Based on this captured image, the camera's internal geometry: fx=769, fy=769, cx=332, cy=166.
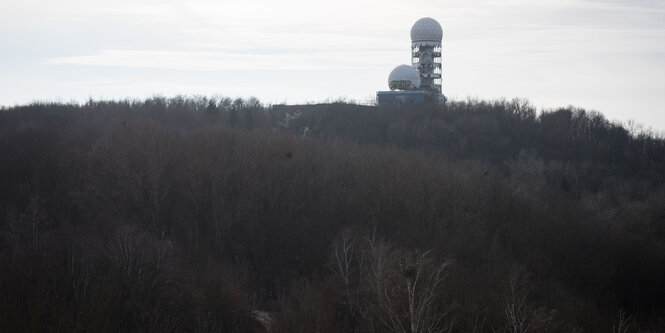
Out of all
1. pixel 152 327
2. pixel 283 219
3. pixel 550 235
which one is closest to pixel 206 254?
pixel 283 219

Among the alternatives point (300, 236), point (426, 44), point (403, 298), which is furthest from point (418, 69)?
point (403, 298)

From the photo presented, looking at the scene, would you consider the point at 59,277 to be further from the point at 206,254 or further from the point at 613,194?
the point at 613,194

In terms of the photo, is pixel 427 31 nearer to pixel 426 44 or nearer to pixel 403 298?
pixel 426 44

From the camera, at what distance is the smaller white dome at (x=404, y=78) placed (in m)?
61.7

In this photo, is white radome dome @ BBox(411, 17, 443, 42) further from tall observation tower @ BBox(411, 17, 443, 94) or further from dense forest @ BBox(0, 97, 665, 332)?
dense forest @ BBox(0, 97, 665, 332)

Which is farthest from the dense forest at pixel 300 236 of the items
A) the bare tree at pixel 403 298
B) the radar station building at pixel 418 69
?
the radar station building at pixel 418 69

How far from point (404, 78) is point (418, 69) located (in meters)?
2.49

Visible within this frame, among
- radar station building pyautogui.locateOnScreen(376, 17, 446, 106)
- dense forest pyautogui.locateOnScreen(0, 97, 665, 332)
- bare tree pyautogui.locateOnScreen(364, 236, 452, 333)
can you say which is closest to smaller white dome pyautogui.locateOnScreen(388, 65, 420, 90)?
radar station building pyautogui.locateOnScreen(376, 17, 446, 106)

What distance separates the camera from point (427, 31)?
62.2 meters

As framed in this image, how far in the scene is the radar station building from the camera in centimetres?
6200

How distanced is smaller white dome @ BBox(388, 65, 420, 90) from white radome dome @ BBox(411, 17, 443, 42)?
2.78 meters

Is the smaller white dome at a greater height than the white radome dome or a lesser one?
lesser

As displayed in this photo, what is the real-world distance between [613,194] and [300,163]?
81.9 feet

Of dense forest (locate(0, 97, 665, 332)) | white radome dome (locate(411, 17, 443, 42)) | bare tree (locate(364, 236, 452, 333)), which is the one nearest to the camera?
bare tree (locate(364, 236, 452, 333))
